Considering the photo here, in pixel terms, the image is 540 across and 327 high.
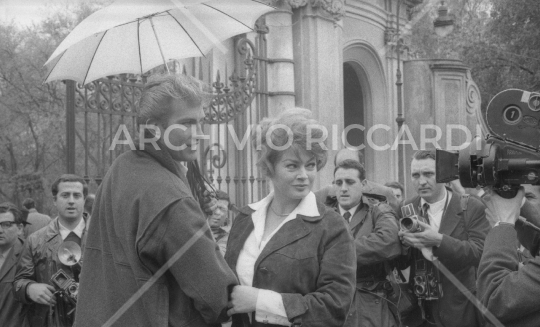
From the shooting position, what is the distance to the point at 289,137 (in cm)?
346

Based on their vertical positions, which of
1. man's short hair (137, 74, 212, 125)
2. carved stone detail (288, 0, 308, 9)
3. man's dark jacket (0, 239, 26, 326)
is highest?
carved stone detail (288, 0, 308, 9)

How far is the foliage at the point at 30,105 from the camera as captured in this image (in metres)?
23.6

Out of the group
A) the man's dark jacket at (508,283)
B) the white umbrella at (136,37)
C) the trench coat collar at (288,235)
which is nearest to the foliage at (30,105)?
Answer: the white umbrella at (136,37)

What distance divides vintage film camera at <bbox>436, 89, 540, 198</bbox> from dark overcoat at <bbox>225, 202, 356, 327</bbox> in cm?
61

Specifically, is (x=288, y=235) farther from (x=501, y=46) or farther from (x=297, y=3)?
(x=501, y=46)

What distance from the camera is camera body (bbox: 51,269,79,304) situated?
5.13m

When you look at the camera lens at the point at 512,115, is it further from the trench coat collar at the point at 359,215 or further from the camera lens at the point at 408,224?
the trench coat collar at the point at 359,215

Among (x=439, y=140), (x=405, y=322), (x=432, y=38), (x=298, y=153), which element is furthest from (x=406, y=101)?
(x=432, y=38)

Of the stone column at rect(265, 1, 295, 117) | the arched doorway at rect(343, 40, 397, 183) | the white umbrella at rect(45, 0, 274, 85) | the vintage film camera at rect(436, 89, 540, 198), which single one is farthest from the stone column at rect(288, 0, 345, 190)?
the vintage film camera at rect(436, 89, 540, 198)

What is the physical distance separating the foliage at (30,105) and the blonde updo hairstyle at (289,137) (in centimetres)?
2071

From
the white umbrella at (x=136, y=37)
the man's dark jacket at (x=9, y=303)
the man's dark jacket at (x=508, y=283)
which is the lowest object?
the man's dark jacket at (x=9, y=303)

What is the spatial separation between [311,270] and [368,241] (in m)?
1.81

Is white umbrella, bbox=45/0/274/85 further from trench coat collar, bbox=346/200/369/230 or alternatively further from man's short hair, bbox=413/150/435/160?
man's short hair, bbox=413/150/435/160

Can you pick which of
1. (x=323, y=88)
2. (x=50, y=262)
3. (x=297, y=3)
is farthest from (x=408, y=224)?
(x=297, y=3)
